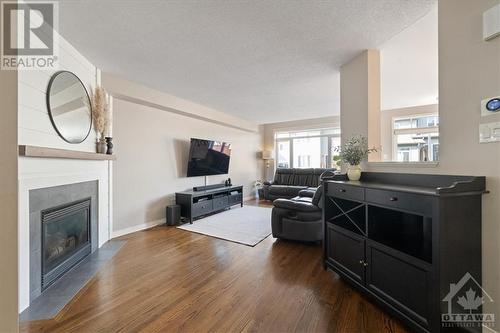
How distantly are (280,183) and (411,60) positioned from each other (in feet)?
15.1

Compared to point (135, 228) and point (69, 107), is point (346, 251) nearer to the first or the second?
point (69, 107)

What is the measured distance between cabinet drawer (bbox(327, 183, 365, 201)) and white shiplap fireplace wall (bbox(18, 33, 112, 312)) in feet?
9.11

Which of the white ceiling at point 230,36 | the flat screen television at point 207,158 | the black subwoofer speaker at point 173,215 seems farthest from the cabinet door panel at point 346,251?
the flat screen television at point 207,158

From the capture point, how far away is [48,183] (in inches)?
81.5

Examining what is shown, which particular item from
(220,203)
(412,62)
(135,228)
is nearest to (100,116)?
(135,228)

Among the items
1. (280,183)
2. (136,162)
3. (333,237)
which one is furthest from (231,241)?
(280,183)

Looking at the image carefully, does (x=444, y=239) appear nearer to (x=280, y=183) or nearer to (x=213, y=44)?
(x=213, y=44)

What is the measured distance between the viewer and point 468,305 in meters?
1.40

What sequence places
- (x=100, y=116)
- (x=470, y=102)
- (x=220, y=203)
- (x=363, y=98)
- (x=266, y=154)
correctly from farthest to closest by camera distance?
(x=266, y=154) → (x=220, y=203) → (x=100, y=116) → (x=363, y=98) → (x=470, y=102)

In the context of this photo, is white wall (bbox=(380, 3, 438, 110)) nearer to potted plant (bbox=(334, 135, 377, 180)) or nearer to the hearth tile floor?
potted plant (bbox=(334, 135, 377, 180))

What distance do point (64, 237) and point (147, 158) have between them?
1.88m

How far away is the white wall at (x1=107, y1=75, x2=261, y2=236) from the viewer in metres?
3.51

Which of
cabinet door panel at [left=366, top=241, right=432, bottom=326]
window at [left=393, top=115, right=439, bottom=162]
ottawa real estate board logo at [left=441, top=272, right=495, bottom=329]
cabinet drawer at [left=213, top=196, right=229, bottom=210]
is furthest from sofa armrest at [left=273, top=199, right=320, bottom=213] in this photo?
window at [left=393, top=115, right=439, bottom=162]

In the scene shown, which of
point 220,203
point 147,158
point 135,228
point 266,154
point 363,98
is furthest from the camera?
point 266,154
